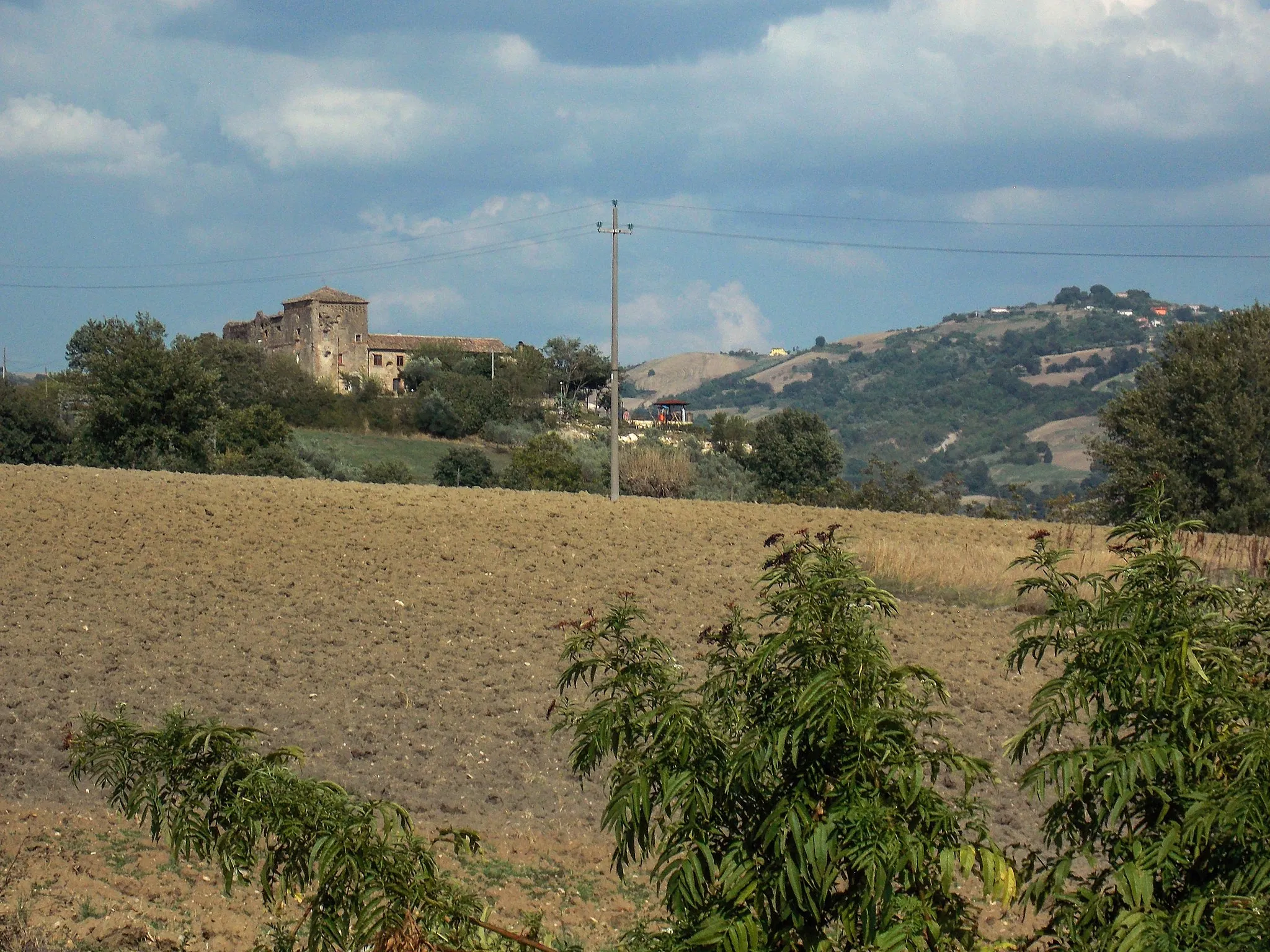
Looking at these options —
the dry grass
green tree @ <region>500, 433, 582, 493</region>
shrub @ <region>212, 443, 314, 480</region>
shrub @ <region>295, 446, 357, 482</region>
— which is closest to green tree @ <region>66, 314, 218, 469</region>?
shrub @ <region>212, 443, 314, 480</region>

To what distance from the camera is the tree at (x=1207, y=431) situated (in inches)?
1373

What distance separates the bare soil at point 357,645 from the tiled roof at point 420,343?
65.0m

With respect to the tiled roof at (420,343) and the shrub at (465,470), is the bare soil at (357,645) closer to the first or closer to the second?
the shrub at (465,470)

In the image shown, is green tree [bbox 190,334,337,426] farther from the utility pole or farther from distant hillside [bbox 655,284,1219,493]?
distant hillside [bbox 655,284,1219,493]

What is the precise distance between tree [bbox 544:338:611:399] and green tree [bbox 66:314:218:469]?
4004 cm

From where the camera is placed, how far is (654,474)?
4544 cm

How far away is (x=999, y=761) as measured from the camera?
12.5 metres

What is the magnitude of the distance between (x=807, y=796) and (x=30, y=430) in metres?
49.6

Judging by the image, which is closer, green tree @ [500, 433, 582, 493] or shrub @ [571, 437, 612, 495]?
green tree @ [500, 433, 582, 493]

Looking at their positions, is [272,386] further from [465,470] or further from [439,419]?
[465,470]

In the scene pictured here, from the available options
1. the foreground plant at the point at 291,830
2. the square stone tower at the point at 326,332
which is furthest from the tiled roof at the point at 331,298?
the foreground plant at the point at 291,830

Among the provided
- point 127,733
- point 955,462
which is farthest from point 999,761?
point 955,462

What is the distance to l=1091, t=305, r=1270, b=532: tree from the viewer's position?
34.9m

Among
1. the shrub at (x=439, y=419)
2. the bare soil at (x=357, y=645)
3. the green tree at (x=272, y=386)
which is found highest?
the green tree at (x=272, y=386)
